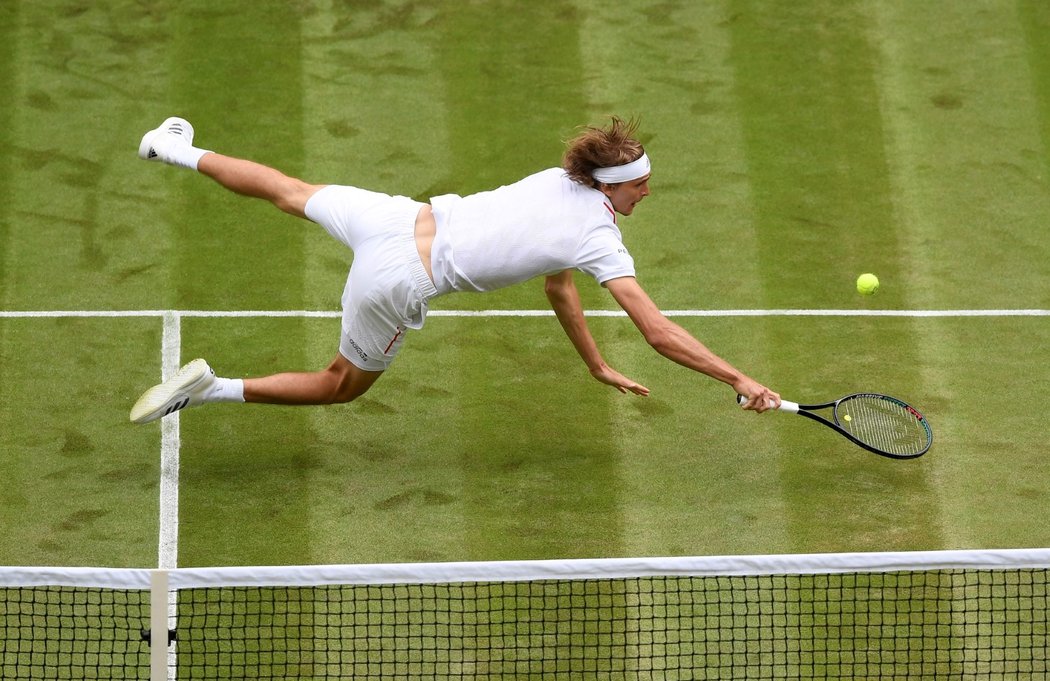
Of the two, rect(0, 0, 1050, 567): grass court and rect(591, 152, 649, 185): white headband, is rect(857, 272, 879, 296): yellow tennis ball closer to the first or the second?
rect(0, 0, 1050, 567): grass court

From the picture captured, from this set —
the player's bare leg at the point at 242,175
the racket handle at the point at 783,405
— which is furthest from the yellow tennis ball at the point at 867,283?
the player's bare leg at the point at 242,175

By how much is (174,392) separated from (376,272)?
1.33 metres

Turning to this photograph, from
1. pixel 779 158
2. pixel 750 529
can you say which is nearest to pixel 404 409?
pixel 750 529

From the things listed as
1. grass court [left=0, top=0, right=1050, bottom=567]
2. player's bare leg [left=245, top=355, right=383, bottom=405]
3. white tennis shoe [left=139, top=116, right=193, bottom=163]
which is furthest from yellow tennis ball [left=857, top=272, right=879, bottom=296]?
white tennis shoe [left=139, top=116, right=193, bottom=163]

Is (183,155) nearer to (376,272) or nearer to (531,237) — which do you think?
(376,272)

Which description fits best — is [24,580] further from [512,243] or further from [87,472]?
[512,243]

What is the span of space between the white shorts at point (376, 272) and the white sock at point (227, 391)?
A: 62cm

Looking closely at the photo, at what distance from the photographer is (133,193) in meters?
10.8

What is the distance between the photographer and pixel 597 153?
7871 millimetres

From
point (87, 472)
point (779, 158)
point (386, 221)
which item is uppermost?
point (386, 221)

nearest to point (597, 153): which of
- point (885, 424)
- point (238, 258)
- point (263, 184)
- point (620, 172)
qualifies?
point (620, 172)

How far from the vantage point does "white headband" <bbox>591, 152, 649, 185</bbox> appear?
7930mm

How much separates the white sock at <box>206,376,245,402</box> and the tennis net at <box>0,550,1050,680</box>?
1.09 m

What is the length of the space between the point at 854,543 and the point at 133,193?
222 inches
